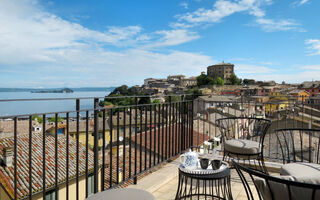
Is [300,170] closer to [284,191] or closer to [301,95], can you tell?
[284,191]

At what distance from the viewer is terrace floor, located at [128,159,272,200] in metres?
2.59

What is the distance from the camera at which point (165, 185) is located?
2.91 m

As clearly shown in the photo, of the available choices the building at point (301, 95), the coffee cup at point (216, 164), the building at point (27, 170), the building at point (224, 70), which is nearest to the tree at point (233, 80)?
the building at point (224, 70)

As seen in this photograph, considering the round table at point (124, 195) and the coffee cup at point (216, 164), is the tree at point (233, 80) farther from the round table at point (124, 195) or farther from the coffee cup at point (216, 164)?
the round table at point (124, 195)

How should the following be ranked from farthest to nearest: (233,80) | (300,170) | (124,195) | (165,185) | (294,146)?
(233,80)
(294,146)
(165,185)
(300,170)
(124,195)

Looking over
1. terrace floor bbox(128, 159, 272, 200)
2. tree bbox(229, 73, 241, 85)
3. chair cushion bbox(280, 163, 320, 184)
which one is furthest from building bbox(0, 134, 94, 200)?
tree bbox(229, 73, 241, 85)

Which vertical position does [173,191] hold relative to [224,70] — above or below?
below

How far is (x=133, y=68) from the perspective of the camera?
6588cm

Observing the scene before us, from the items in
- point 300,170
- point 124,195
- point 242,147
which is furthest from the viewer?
point 242,147

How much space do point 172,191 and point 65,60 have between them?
61.9 m

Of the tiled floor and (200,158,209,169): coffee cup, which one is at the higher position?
(200,158,209,169): coffee cup

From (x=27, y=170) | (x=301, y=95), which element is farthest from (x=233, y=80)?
(x=27, y=170)

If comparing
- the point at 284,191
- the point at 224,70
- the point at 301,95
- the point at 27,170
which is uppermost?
the point at 224,70

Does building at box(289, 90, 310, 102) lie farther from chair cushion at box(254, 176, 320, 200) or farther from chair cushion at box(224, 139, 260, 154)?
chair cushion at box(254, 176, 320, 200)
